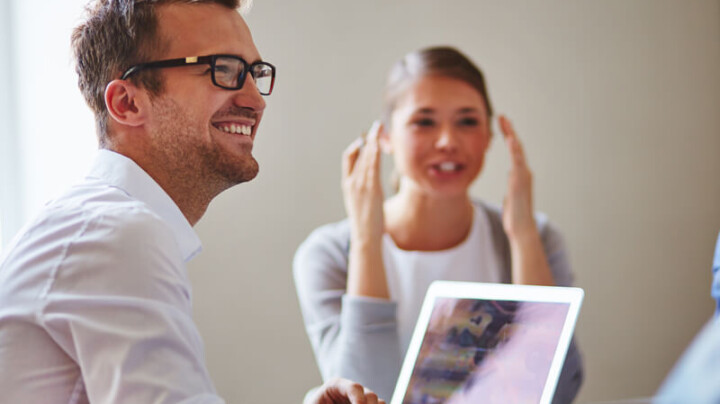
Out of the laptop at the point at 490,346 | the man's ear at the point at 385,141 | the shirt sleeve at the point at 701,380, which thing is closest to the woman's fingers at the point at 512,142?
the man's ear at the point at 385,141

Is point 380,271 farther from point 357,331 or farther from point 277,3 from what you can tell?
point 277,3

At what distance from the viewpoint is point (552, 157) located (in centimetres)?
286

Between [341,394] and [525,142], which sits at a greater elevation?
[525,142]

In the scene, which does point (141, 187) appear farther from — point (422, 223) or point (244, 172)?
point (422, 223)

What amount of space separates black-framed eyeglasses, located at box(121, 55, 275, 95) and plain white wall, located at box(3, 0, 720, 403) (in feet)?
3.71

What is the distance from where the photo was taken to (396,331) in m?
2.27

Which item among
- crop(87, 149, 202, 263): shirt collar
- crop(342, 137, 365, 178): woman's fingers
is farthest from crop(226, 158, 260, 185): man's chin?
crop(342, 137, 365, 178): woman's fingers

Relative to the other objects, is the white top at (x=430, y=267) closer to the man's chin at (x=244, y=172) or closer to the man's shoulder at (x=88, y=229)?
A: the man's chin at (x=244, y=172)

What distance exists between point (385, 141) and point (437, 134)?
0.58ft

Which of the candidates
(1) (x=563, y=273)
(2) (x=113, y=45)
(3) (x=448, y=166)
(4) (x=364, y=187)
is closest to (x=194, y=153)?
(2) (x=113, y=45)

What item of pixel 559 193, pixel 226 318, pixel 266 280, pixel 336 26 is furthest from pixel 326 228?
pixel 559 193

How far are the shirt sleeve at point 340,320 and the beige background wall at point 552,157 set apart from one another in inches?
3.2

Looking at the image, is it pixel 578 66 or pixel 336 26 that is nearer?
pixel 336 26

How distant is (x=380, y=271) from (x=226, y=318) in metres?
0.53
